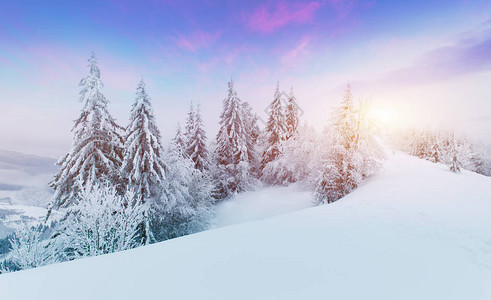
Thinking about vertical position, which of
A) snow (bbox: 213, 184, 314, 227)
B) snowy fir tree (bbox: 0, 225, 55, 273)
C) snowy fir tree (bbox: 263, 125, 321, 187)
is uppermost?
snowy fir tree (bbox: 263, 125, 321, 187)

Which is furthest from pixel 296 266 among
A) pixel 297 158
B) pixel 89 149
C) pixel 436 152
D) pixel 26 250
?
pixel 436 152

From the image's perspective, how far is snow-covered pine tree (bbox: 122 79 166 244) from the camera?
15273mm

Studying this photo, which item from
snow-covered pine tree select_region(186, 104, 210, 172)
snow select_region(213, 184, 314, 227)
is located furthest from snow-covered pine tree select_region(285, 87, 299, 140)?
snow-covered pine tree select_region(186, 104, 210, 172)

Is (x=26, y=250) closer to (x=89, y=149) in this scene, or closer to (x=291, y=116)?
(x=89, y=149)

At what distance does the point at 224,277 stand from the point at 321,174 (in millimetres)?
13759

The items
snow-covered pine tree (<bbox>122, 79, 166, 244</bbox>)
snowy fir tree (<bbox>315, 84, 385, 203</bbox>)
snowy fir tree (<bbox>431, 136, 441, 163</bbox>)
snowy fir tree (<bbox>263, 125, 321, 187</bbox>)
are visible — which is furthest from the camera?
snowy fir tree (<bbox>431, 136, 441, 163</bbox>)

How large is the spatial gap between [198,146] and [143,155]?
1189 cm

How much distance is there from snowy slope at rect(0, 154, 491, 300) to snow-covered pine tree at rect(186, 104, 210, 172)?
21.1 m

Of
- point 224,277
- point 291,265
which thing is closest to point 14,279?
point 224,277

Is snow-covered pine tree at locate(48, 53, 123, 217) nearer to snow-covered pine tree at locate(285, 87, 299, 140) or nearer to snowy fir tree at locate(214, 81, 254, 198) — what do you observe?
snowy fir tree at locate(214, 81, 254, 198)

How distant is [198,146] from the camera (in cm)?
2752

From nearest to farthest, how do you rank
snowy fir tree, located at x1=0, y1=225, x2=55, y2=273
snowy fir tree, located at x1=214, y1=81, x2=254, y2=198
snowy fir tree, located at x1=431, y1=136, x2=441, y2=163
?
snowy fir tree, located at x1=0, y1=225, x2=55, y2=273, snowy fir tree, located at x1=214, y1=81, x2=254, y2=198, snowy fir tree, located at x1=431, y1=136, x2=441, y2=163

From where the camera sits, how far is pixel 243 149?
26.8 meters

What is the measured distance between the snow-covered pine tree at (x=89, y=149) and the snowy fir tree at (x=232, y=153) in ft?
42.8
